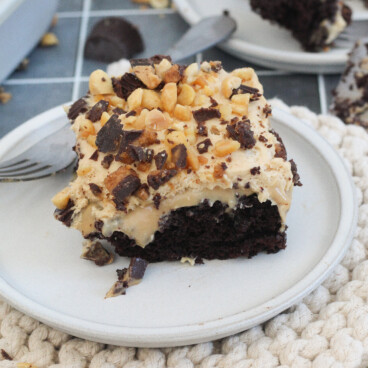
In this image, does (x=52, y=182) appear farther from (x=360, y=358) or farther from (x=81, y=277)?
(x=360, y=358)

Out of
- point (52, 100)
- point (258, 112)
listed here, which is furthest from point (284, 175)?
point (52, 100)

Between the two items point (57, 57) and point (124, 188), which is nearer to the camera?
point (124, 188)

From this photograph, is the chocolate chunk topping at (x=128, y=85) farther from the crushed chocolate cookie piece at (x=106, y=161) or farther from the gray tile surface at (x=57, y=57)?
the gray tile surface at (x=57, y=57)

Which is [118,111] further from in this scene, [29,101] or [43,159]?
[29,101]

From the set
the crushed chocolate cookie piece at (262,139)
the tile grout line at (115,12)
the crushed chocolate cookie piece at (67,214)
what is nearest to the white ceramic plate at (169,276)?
the crushed chocolate cookie piece at (67,214)

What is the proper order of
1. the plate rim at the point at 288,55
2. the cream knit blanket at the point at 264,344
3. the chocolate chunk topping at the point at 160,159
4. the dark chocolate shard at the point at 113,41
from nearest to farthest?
the cream knit blanket at the point at 264,344
the chocolate chunk topping at the point at 160,159
the plate rim at the point at 288,55
the dark chocolate shard at the point at 113,41

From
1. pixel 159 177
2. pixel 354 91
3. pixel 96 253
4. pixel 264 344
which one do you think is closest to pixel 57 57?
pixel 354 91
